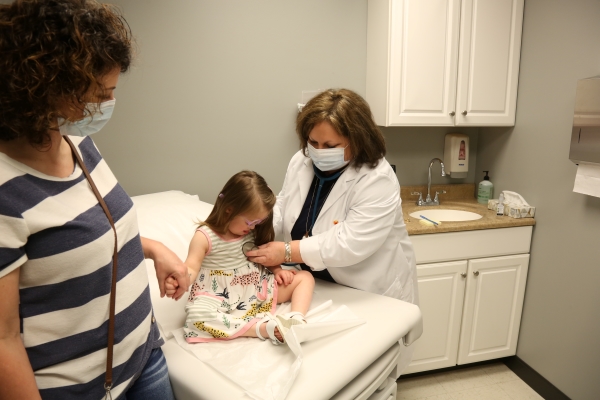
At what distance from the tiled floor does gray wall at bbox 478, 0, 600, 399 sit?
15 centimetres

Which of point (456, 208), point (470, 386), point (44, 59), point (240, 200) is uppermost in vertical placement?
point (44, 59)

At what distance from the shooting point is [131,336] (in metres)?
0.77

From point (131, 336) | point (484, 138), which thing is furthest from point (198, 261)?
point (484, 138)

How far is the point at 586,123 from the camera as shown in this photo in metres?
1.69

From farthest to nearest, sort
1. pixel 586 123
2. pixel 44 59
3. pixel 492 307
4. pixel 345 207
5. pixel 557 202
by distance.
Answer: pixel 492 307 < pixel 557 202 < pixel 586 123 < pixel 345 207 < pixel 44 59

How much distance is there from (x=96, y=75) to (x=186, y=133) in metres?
1.47

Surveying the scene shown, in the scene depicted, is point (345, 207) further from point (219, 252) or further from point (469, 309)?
point (469, 309)

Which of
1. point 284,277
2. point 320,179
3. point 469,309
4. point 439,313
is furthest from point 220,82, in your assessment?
point 469,309

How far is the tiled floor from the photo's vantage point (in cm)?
210

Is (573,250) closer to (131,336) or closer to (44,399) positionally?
(131,336)

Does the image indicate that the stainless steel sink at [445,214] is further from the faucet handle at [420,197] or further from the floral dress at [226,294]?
the floral dress at [226,294]

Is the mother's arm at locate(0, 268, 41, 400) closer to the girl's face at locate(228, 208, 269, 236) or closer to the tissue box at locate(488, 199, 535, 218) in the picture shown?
the girl's face at locate(228, 208, 269, 236)

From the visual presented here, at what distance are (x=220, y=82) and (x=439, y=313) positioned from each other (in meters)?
1.75

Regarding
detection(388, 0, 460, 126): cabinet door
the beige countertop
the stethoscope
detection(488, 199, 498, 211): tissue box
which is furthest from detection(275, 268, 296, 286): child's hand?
detection(488, 199, 498, 211): tissue box
